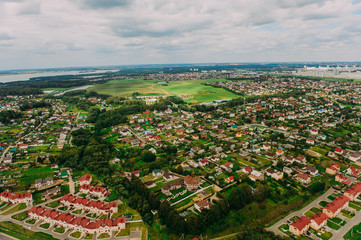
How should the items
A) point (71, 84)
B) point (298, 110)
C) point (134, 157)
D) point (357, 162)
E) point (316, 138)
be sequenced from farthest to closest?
point (71, 84) → point (298, 110) → point (316, 138) → point (134, 157) → point (357, 162)

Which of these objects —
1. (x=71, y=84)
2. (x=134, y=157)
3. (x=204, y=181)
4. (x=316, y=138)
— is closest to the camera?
(x=204, y=181)

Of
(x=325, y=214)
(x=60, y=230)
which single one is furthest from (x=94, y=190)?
(x=325, y=214)

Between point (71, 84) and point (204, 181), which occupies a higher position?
point (71, 84)

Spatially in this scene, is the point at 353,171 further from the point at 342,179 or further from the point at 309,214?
the point at 309,214

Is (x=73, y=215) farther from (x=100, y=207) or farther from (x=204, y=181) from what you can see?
(x=204, y=181)

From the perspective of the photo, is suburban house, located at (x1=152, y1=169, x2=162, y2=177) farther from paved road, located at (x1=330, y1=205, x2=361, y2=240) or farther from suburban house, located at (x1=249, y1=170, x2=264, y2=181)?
paved road, located at (x1=330, y1=205, x2=361, y2=240)

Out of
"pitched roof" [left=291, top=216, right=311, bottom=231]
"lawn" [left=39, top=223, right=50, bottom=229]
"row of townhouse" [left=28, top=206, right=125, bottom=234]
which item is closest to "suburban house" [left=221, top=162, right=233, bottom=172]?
"pitched roof" [left=291, top=216, right=311, bottom=231]

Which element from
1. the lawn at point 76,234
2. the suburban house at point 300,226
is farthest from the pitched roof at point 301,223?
the lawn at point 76,234

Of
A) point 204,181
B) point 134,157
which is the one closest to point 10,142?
point 134,157
